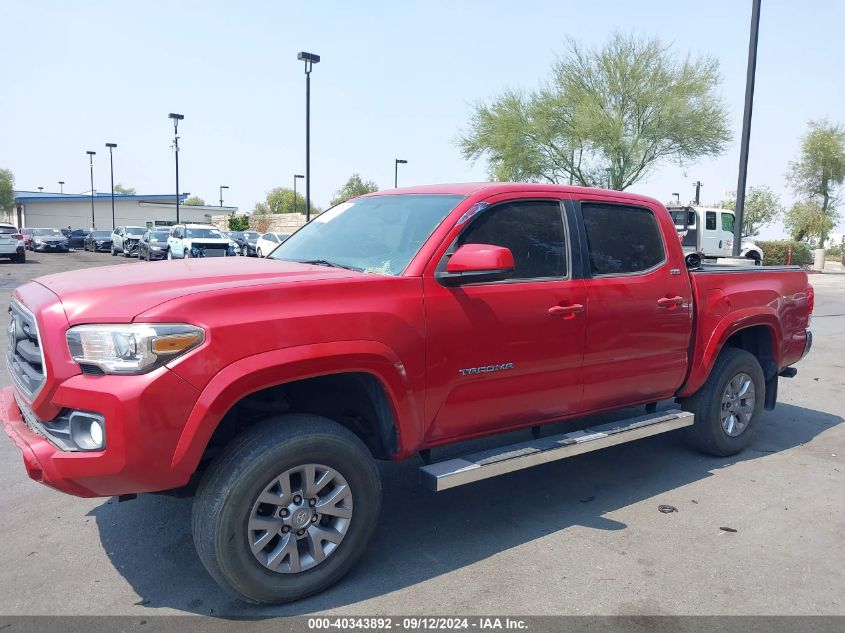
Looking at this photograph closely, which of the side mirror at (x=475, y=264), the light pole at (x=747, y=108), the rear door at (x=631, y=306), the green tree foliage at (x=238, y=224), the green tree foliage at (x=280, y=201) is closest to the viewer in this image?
the side mirror at (x=475, y=264)

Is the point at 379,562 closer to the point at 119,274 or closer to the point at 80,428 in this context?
the point at 80,428

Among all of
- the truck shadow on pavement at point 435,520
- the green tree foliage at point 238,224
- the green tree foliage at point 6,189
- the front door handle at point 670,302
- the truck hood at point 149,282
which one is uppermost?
the green tree foliage at point 6,189

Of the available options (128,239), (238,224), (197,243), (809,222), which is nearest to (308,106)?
(197,243)

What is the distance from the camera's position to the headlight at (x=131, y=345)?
2.74m

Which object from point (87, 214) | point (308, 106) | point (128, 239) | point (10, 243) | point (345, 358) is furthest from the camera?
point (87, 214)

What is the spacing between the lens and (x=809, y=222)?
45.7 meters

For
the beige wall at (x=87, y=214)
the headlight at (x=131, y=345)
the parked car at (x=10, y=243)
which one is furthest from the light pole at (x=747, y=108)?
the beige wall at (x=87, y=214)

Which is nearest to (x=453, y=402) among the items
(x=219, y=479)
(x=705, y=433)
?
(x=219, y=479)

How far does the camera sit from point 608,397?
14.5 feet

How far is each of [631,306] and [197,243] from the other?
24.2 metres

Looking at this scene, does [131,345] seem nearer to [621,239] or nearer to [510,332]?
[510,332]

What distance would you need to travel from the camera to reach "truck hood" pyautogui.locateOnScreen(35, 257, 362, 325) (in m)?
2.84

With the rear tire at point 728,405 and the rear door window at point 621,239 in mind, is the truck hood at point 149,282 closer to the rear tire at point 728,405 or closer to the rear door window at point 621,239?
the rear door window at point 621,239

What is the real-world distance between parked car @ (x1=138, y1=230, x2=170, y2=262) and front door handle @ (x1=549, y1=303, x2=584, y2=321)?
28433 millimetres
